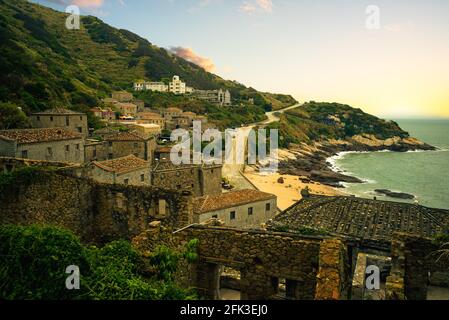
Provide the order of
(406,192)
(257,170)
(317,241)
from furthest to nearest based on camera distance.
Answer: (257,170) < (406,192) < (317,241)

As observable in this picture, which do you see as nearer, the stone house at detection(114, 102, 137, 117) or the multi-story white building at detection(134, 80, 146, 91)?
the stone house at detection(114, 102, 137, 117)

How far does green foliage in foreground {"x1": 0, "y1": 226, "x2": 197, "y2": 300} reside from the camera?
6.31 metres

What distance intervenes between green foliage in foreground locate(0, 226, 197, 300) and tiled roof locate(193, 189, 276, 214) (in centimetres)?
2371

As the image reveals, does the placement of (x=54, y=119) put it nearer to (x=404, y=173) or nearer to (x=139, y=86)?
(x=404, y=173)

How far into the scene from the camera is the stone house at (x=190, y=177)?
123 ft

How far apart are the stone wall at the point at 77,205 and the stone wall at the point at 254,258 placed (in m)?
2.47

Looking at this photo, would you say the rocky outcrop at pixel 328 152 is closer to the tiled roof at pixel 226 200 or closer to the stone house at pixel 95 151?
the tiled roof at pixel 226 200

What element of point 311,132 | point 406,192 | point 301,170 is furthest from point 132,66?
point 406,192

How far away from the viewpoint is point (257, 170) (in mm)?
71875

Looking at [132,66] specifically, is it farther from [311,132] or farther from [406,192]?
[406,192]

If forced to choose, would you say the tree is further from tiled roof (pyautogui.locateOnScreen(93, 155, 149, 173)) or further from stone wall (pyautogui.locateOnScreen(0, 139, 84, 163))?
tiled roof (pyautogui.locateOnScreen(93, 155, 149, 173))

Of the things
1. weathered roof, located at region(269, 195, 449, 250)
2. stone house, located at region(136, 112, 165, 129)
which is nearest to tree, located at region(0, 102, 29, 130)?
weathered roof, located at region(269, 195, 449, 250)

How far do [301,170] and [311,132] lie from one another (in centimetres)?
6470

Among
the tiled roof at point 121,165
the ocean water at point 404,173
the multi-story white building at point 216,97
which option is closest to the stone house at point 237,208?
the tiled roof at point 121,165
